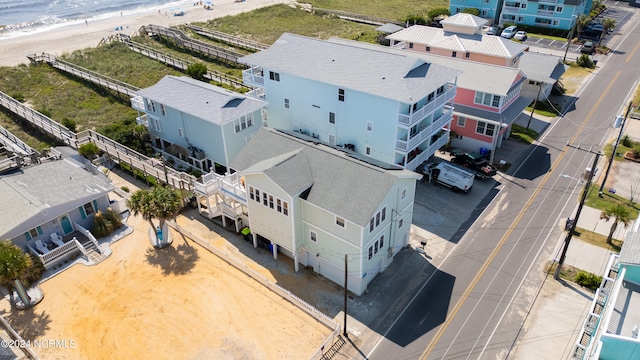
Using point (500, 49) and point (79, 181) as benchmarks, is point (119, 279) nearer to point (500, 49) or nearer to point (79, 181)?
point (79, 181)

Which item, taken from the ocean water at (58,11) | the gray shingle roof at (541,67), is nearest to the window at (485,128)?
the gray shingle roof at (541,67)

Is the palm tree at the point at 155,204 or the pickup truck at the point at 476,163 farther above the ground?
the palm tree at the point at 155,204

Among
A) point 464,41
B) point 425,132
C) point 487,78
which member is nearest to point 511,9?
→ point 464,41

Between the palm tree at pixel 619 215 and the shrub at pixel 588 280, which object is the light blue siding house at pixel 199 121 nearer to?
the shrub at pixel 588 280

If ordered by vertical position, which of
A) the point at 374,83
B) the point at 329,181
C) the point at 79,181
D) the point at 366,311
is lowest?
the point at 366,311

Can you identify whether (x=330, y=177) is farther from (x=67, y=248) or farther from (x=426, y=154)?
(x=67, y=248)

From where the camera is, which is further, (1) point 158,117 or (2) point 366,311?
(1) point 158,117

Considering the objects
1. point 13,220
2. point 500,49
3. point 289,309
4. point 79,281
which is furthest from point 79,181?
point 500,49

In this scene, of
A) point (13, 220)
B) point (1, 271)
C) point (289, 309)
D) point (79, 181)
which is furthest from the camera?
point (79, 181)
